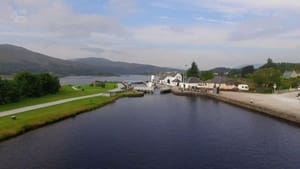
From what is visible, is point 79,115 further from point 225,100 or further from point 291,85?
point 291,85

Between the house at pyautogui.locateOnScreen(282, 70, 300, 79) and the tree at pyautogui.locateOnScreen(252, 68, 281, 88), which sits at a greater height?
the house at pyautogui.locateOnScreen(282, 70, 300, 79)

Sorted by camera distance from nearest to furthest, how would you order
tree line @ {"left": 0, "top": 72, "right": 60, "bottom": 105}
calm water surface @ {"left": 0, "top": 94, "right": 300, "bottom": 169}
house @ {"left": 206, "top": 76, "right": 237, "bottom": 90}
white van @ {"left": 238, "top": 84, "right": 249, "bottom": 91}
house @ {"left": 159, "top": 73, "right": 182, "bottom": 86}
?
calm water surface @ {"left": 0, "top": 94, "right": 300, "bottom": 169} < tree line @ {"left": 0, "top": 72, "right": 60, "bottom": 105} < white van @ {"left": 238, "top": 84, "right": 249, "bottom": 91} < house @ {"left": 206, "top": 76, "right": 237, "bottom": 90} < house @ {"left": 159, "top": 73, "right": 182, "bottom": 86}

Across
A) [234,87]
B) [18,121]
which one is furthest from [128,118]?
[234,87]

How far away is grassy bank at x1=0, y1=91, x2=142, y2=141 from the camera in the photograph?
123 ft

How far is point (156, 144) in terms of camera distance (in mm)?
34156

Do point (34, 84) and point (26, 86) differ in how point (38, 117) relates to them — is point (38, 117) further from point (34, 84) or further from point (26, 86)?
point (34, 84)

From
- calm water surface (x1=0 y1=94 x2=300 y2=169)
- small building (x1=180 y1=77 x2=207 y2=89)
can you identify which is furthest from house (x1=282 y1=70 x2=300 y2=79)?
calm water surface (x1=0 y1=94 x2=300 y2=169)

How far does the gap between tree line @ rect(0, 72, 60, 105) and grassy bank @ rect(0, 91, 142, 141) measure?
24.8 ft

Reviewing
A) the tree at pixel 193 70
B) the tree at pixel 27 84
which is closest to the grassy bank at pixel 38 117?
the tree at pixel 27 84

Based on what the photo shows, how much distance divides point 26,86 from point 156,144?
40309 mm

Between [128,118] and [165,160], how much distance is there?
2265 cm

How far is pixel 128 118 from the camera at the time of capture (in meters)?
51.0

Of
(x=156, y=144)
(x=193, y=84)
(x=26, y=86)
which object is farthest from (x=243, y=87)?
(x=156, y=144)

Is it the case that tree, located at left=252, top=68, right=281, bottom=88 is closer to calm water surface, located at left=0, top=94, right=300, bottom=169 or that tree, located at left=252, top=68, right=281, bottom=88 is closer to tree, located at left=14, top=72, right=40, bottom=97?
calm water surface, located at left=0, top=94, right=300, bottom=169
